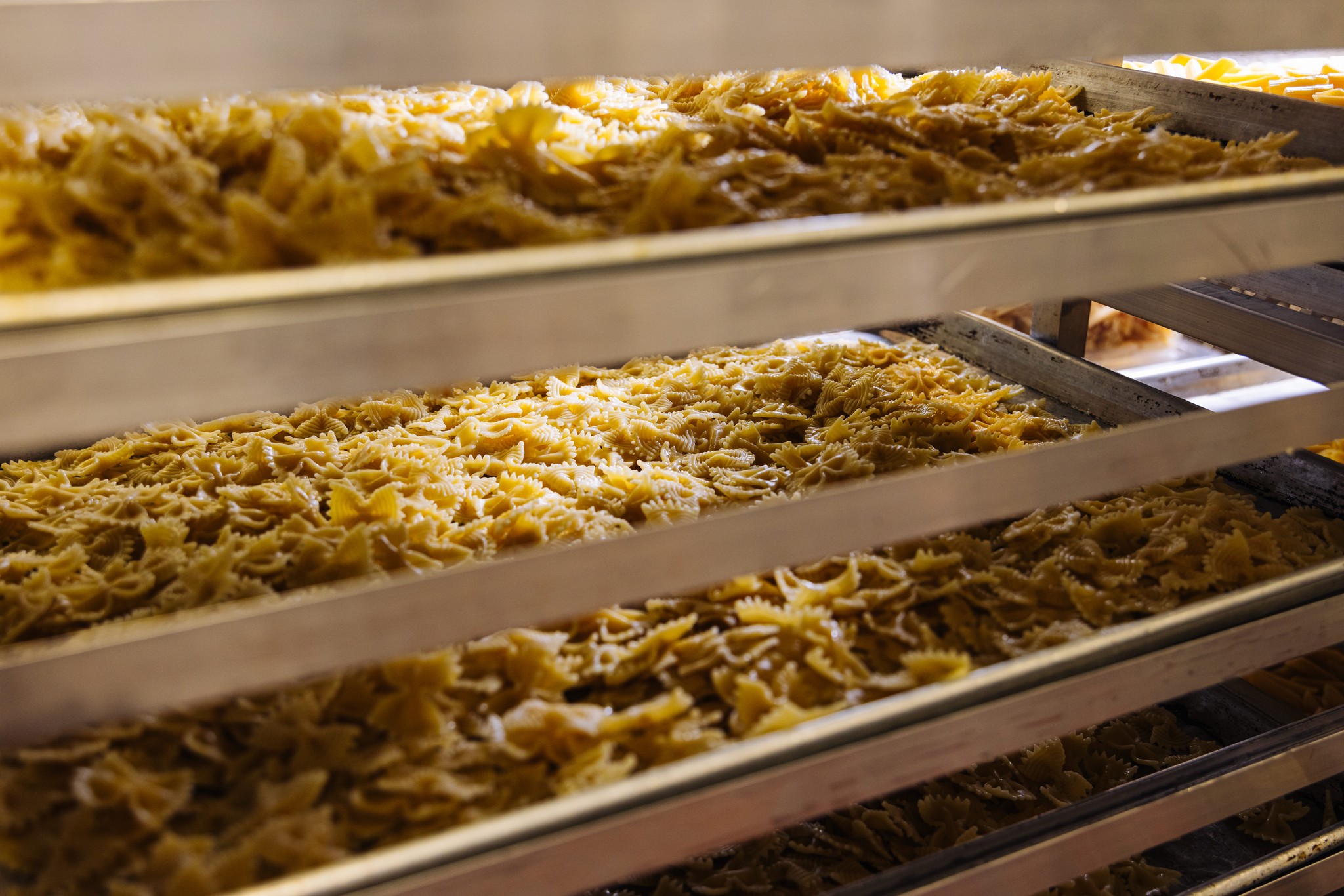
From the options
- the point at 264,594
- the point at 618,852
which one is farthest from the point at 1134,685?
the point at 264,594

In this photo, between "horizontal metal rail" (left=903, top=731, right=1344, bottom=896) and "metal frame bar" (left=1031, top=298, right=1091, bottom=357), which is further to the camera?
"metal frame bar" (left=1031, top=298, right=1091, bottom=357)

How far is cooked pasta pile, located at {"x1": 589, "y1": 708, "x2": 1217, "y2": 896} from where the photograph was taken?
1.29 meters

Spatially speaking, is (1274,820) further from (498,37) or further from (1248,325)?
(498,37)

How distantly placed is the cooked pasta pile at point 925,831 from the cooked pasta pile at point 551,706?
30cm

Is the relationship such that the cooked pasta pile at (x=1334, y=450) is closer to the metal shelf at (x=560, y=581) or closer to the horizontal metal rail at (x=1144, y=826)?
the horizontal metal rail at (x=1144, y=826)

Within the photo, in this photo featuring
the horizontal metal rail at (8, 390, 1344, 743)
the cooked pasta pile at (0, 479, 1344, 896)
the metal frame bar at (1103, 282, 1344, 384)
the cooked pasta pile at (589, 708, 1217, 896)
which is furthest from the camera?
the metal frame bar at (1103, 282, 1344, 384)

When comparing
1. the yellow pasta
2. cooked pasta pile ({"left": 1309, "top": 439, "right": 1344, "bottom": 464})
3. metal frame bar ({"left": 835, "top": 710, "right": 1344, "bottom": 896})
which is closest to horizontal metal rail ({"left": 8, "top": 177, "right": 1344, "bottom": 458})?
metal frame bar ({"left": 835, "top": 710, "right": 1344, "bottom": 896})

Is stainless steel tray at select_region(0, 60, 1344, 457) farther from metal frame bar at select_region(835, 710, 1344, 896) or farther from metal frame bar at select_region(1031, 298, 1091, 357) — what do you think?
metal frame bar at select_region(1031, 298, 1091, 357)

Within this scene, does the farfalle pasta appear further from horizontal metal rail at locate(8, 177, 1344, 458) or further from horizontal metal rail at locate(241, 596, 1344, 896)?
horizontal metal rail at locate(8, 177, 1344, 458)

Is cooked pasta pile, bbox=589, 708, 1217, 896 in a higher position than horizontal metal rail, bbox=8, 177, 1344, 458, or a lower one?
lower

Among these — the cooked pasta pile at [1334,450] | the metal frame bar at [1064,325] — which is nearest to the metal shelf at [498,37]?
the metal frame bar at [1064,325]

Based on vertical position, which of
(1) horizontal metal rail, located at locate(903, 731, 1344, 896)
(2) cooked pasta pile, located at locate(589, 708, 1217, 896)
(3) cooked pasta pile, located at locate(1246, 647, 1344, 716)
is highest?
(1) horizontal metal rail, located at locate(903, 731, 1344, 896)

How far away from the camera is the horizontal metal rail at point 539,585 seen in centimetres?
75

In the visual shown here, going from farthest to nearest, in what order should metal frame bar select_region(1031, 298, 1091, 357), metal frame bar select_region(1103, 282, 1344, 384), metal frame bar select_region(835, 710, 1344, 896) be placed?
metal frame bar select_region(1031, 298, 1091, 357), metal frame bar select_region(1103, 282, 1344, 384), metal frame bar select_region(835, 710, 1344, 896)
